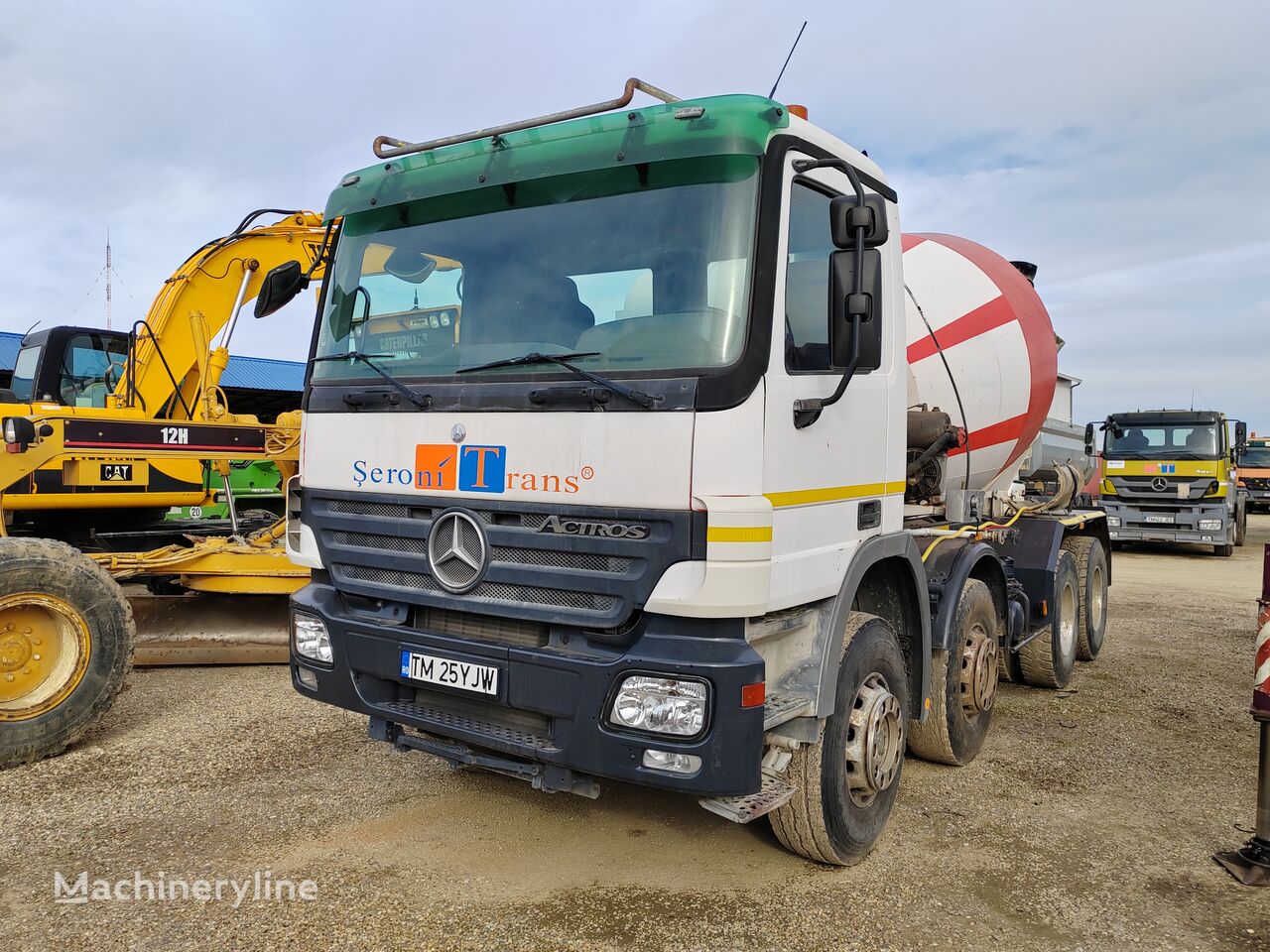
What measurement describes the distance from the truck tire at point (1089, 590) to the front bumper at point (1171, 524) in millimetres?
9427

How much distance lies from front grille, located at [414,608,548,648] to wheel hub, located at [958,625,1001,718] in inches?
105

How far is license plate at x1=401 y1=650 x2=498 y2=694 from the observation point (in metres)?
3.17

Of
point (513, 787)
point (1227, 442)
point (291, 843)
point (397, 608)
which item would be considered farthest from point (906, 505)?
point (1227, 442)

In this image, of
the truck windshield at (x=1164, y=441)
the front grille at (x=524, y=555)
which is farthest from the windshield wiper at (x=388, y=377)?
the truck windshield at (x=1164, y=441)

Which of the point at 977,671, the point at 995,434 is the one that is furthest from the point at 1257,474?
the point at 977,671

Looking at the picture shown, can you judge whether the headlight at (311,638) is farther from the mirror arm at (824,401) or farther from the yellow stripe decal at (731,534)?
the mirror arm at (824,401)

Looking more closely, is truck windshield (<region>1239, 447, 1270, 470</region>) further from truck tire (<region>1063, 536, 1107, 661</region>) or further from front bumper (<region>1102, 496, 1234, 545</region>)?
truck tire (<region>1063, 536, 1107, 661</region>)

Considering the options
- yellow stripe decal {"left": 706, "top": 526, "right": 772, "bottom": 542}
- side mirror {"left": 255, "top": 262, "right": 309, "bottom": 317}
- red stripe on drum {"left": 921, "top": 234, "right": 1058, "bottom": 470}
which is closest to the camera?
yellow stripe decal {"left": 706, "top": 526, "right": 772, "bottom": 542}

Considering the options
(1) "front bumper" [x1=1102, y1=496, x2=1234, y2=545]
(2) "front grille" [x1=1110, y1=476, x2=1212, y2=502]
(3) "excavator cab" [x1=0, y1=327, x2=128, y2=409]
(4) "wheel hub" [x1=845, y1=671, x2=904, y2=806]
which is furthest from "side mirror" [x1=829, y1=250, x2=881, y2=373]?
(2) "front grille" [x1=1110, y1=476, x2=1212, y2=502]

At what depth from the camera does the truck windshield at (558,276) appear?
9.93 ft

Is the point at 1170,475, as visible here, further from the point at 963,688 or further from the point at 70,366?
the point at 70,366

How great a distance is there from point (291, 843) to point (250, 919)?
0.60 meters

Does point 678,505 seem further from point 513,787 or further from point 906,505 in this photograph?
point 906,505

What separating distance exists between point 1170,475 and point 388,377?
1647 cm
